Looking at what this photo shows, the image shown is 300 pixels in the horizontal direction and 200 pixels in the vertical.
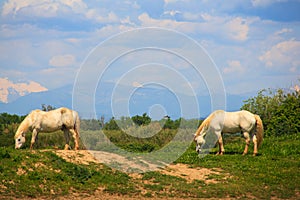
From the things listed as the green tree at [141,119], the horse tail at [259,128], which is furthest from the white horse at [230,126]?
the green tree at [141,119]

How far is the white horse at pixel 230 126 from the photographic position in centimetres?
2110

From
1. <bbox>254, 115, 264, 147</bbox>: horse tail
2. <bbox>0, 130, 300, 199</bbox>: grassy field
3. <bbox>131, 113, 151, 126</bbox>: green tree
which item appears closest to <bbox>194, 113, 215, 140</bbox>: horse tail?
<bbox>254, 115, 264, 147</bbox>: horse tail

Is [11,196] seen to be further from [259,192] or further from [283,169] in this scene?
[283,169]

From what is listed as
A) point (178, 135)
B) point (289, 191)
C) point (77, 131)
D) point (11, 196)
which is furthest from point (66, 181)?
point (178, 135)

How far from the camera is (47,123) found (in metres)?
19.2

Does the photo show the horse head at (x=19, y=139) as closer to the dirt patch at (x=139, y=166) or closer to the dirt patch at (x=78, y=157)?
the dirt patch at (x=139, y=166)

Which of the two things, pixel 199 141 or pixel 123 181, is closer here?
pixel 123 181

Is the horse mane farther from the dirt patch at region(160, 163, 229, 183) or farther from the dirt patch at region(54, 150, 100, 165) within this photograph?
the dirt patch at region(54, 150, 100, 165)

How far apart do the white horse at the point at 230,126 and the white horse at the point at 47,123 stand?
537cm

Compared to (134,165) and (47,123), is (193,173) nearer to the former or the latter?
(134,165)

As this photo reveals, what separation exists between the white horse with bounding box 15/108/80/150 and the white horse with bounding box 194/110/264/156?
537cm

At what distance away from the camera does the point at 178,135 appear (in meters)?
26.4

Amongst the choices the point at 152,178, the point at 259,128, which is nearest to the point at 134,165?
the point at 152,178

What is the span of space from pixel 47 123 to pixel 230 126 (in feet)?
26.2
